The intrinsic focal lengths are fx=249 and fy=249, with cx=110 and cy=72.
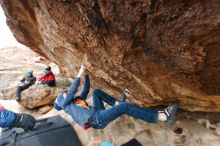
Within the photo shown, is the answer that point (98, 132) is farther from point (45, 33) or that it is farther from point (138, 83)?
point (45, 33)

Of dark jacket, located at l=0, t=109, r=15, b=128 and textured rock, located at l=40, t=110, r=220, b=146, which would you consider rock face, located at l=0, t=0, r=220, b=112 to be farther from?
dark jacket, located at l=0, t=109, r=15, b=128

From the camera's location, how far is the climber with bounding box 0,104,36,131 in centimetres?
605

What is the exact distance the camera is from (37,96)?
8188mm

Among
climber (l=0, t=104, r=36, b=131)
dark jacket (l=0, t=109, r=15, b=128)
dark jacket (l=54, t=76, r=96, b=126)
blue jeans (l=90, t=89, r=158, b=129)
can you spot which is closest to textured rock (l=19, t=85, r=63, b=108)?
climber (l=0, t=104, r=36, b=131)

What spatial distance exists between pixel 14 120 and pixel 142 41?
161 inches

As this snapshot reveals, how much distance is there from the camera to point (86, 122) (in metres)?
5.20

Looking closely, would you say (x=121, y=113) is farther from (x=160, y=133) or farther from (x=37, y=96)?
(x=37, y=96)

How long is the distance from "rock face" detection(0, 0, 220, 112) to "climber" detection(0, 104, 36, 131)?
6.59 feet

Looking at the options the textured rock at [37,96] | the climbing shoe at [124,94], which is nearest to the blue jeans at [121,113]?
the climbing shoe at [124,94]

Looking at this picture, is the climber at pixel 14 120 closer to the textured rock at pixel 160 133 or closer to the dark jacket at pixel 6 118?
the dark jacket at pixel 6 118

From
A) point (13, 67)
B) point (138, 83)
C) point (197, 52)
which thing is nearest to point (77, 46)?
point (138, 83)

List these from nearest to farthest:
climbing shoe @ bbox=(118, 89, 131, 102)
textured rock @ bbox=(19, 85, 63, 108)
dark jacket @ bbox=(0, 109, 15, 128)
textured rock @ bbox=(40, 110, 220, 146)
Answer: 1. textured rock @ bbox=(40, 110, 220, 146)
2. climbing shoe @ bbox=(118, 89, 131, 102)
3. dark jacket @ bbox=(0, 109, 15, 128)
4. textured rock @ bbox=(19, 85, 63, 108)

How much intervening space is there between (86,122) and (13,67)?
11584 mm

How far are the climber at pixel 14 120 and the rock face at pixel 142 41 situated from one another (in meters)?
2.01
